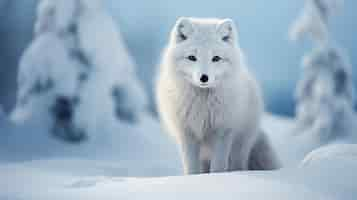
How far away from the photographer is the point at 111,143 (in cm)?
963

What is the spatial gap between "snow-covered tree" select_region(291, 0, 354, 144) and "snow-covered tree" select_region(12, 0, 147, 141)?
4.44 meters

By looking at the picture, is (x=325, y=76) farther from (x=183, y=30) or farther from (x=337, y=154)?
(x=337, y=154)

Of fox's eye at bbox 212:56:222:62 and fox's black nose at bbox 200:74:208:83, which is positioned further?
fox's eye at bbox 212:56:222:62

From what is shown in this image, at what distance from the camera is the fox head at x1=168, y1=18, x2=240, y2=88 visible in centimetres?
330

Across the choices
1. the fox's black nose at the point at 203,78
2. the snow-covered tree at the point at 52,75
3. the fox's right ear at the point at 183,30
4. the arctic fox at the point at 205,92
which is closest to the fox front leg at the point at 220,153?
the arctic fox at the point at 205,92

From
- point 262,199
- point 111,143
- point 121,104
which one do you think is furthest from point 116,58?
point 262,199

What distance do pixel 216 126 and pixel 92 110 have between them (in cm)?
599

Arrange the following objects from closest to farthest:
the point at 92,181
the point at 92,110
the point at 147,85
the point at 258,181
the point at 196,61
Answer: the point at 258,181 < the point at 92,181 < the point at 196,61 < the point at 92,110 < the point at 147,85

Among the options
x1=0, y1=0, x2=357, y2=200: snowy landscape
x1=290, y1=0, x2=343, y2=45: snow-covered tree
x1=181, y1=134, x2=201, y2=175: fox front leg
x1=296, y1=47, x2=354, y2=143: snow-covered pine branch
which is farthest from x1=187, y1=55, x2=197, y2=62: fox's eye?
x1=296, y1=47, x2=354, y2=143: snow-covered pine branch

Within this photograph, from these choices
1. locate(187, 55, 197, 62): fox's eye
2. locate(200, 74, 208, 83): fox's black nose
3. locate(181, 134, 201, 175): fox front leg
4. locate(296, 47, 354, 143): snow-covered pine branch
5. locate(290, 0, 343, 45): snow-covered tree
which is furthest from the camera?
locate(296, 47, 354, 143): snow-covered pine branch

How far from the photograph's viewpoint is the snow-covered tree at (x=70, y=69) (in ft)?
29.7

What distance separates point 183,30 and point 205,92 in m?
0.57

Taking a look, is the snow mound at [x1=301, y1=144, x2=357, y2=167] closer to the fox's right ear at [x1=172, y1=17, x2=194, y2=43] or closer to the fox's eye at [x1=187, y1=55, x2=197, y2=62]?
the fox's eye at [x1=187, y1=55, x2=197, y2=62]

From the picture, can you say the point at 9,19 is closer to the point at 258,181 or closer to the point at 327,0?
the point at 327,0
